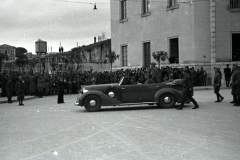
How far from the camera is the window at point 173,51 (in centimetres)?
2884

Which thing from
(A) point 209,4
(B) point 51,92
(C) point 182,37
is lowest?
(B) point 51,92

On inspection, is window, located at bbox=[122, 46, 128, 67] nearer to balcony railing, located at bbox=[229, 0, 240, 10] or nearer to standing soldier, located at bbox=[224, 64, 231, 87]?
balcony railing, located at bbox=[229, 0, 240, 10]

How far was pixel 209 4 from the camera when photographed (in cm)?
2698

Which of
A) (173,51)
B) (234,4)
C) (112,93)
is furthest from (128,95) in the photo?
(234,4)

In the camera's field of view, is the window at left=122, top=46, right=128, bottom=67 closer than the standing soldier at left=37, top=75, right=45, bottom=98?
No

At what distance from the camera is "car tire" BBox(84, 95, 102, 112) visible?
42.0 ft

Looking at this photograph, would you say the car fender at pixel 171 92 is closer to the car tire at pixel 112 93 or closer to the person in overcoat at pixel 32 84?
the car tire at pixel 112 93

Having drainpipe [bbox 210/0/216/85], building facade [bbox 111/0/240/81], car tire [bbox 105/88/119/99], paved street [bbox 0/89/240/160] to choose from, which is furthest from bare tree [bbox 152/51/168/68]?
paved street [bbox 0/89/240/160]

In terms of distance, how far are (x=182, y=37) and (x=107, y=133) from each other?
21.5 meters

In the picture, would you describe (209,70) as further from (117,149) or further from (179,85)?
(117,149)

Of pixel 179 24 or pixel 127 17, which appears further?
pixel 127 17

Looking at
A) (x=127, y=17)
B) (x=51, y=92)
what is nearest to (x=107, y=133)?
(x=51, y=92)

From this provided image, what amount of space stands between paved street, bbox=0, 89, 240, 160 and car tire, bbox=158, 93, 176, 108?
228cm

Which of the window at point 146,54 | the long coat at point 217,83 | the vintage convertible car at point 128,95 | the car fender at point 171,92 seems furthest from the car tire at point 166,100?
the window at point 146,54
